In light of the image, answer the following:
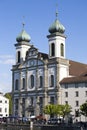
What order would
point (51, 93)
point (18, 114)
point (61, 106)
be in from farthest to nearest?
point (18, 114) → point (51, 93) → point (61, 106)

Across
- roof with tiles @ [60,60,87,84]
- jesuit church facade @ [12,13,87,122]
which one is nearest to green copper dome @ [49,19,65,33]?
jesuit church facade @ [12,13,87,122]

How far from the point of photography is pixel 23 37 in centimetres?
11881

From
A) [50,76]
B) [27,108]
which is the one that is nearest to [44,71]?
[50,76]

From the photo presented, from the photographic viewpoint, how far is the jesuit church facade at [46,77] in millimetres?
102838

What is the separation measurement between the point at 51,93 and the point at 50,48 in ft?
40.3

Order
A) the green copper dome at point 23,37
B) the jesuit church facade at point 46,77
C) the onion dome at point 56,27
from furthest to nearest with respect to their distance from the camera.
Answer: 1. the green copper dome at point 23,37
2. the onion dome at point 56,27
3. the jesuit church facade at point 46,77

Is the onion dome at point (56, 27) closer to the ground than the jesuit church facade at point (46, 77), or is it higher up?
higher up

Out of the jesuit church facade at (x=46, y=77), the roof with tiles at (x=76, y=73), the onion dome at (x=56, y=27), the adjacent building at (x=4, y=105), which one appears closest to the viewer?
the roof with tiles at (x=76, y=73)

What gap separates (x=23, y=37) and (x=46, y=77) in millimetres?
16913

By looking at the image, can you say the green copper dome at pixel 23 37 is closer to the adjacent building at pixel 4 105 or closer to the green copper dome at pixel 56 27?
the green copper dome at pixel 56 27

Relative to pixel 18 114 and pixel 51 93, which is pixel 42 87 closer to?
pixel 51 93

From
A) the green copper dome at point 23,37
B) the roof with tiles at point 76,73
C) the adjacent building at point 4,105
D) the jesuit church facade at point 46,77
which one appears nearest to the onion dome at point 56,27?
the jesuit church facade at point 46,77

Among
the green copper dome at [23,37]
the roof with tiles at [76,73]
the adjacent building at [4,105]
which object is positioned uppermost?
the green copper dome at [23,37]

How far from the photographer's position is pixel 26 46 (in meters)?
119
